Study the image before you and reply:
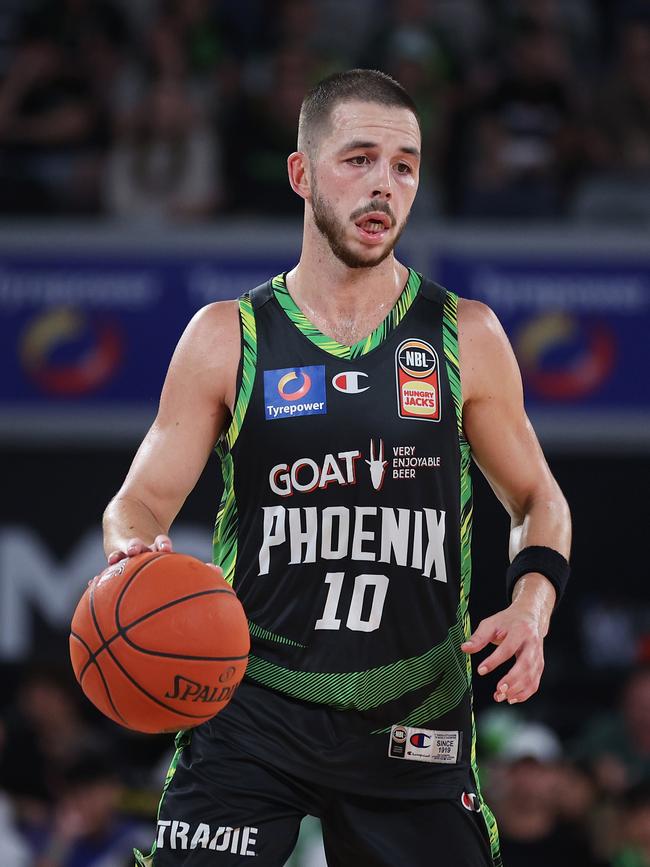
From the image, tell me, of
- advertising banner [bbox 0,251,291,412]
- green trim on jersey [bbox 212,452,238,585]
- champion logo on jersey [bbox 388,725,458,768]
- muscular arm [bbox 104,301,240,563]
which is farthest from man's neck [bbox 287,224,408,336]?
advertising banner [bbox 0,251,291,412]

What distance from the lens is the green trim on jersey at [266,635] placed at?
3.66m

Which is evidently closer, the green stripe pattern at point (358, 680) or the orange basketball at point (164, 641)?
the orange basketball at point (164, 641)

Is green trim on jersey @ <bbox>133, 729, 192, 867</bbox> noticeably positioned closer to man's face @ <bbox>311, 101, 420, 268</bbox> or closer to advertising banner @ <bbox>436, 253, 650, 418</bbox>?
man's face @ <bbox>311, 101, 420, 268</bbox>

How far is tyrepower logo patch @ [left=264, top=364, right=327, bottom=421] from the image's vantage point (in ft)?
12.1

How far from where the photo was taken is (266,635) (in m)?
3.69

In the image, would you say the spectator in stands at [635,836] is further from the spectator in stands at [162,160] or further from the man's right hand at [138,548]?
the spectator in stands at [162,160]

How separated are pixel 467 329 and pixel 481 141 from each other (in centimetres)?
607

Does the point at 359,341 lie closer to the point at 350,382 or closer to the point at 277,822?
the point at 350,382

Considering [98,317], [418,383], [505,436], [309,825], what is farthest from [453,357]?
[98,317]

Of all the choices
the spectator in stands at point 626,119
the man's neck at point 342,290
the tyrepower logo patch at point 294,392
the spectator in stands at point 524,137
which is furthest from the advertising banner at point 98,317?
the tyrepower logo patch at point 294,392

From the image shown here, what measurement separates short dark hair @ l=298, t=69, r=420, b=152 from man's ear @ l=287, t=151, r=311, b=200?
0.03m

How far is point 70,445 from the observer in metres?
10.0

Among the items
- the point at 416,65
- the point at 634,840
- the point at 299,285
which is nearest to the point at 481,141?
the point at 416,65

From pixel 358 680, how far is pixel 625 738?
4.80m
